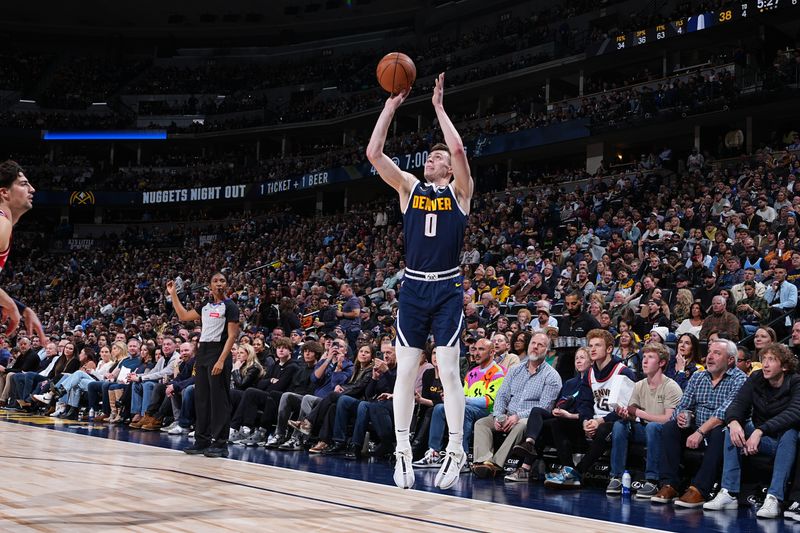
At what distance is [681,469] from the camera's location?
6.35 meters

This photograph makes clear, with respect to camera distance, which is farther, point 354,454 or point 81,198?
point 81,198

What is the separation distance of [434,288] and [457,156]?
32.9 inches

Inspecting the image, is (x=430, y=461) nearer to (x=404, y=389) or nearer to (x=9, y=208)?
(x=404, y=389)

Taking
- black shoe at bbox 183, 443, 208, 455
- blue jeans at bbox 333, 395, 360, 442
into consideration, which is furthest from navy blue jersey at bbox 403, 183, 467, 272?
blue jeans at bbox 333, 395, 360, 442

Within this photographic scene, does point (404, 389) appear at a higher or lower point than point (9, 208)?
lower

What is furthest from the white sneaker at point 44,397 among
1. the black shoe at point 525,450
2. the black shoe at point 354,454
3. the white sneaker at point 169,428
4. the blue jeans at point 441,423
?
the black shoe at point 525,450

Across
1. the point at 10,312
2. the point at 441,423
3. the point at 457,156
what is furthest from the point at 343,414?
the point at 10,312

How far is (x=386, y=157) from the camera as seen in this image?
16.1 feet

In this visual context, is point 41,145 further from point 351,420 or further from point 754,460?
point 754,460

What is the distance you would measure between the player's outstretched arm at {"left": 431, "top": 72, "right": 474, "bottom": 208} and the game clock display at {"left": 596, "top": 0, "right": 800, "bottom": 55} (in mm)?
17738

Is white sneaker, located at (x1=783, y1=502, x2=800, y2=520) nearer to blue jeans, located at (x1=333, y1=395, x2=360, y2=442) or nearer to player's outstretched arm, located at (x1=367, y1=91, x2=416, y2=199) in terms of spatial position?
player's outstretched arm, located at (x1=367, y1=91, x2=416, y2=199)

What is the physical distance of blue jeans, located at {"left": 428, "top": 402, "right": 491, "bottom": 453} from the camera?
7.85 metres

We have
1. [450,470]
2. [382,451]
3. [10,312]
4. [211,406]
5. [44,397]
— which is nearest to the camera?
[10,312]

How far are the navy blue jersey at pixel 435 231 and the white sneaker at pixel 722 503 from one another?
2.69 meters
